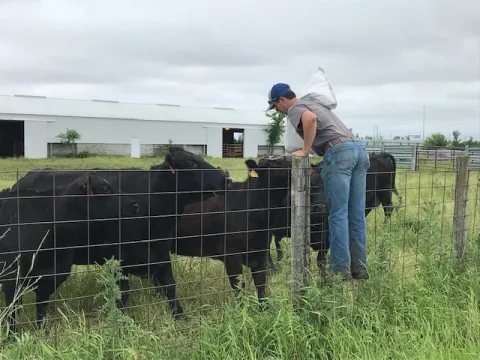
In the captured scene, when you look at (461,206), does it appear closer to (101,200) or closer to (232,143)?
(101,200)

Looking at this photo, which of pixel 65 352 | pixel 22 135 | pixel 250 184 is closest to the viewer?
pixel 65 352

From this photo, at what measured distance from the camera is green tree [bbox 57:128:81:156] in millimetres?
43688

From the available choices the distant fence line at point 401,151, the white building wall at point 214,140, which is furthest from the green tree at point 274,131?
the white building wall at point 214,140

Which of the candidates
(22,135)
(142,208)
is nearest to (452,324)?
(142,208)

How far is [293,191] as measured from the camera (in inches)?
157

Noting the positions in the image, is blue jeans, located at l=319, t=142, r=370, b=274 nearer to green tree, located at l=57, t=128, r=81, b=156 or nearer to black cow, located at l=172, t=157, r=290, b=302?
black cow, located at l=172, t=157, r=290, b=302

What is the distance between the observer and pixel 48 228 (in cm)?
458

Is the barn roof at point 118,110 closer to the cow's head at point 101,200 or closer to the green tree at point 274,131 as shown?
the green tree at point 274,131

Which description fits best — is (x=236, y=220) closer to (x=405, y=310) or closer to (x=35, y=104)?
(x=405, y=310)

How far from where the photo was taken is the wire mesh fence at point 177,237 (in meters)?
4.36

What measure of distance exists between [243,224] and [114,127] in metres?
44.1

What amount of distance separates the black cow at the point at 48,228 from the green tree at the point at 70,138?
4080 cm

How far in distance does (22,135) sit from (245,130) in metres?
22.6

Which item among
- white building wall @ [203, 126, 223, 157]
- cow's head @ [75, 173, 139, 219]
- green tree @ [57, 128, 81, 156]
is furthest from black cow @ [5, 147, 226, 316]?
white building wall @ [203, 126, 223, 157]
